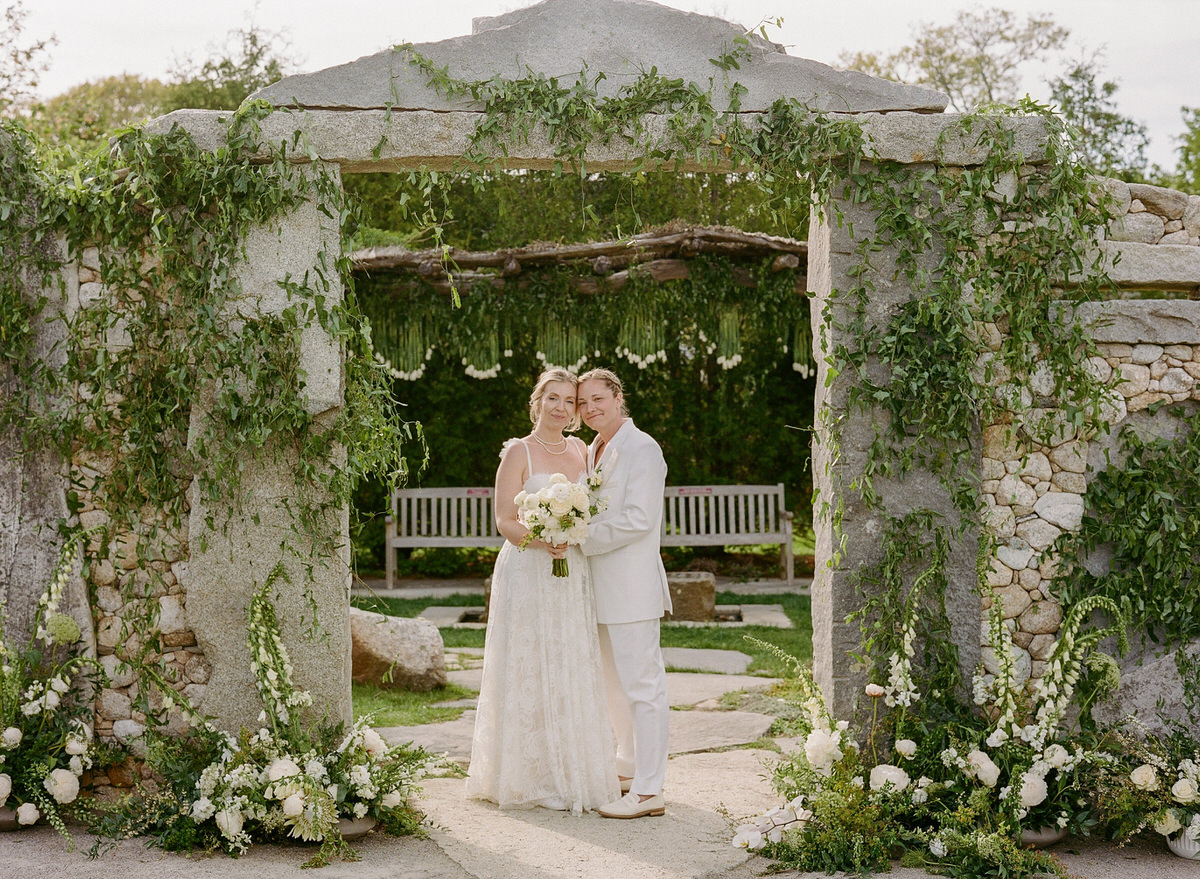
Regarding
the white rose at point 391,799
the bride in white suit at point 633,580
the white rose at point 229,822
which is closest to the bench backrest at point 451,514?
the bride in white suit at point 633,580

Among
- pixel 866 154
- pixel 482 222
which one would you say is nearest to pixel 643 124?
pixel 866 154

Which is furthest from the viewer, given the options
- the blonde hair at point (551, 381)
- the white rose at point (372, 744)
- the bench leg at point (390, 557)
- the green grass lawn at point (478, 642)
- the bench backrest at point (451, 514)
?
the bench leg at point (390, 557)

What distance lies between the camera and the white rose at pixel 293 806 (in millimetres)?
3861

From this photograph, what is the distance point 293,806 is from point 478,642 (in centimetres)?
498

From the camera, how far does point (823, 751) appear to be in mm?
4102

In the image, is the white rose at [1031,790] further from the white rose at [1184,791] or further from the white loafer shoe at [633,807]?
the white loafer shoe at [633,807]

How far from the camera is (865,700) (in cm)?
443

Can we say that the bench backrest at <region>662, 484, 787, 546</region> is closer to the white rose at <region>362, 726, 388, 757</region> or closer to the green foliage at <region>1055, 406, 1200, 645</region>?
the green foliage at <region>1055, 406, 1200, 645</region>

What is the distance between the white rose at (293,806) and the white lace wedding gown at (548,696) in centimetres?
96

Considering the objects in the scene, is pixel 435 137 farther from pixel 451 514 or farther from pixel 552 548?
pixel 451 514

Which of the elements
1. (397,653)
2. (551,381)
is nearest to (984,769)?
(551,381)

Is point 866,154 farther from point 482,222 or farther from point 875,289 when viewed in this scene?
point 482,222

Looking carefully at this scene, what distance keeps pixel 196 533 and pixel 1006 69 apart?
1790 cm

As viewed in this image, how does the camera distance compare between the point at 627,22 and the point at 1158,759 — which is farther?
the point at 627,22
